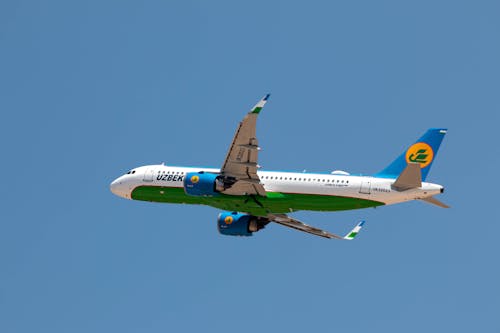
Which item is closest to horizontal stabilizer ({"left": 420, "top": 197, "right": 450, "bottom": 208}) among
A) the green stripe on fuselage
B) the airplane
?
the airplane

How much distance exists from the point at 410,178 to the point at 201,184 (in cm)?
1476

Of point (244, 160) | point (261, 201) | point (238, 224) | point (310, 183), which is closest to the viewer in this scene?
point (244, 160)

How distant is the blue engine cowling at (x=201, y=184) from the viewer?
78938 mm

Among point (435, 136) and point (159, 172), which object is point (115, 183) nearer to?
point (159, 172)

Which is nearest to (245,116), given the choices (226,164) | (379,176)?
(226,164)

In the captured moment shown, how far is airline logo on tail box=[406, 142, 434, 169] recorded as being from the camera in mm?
76750

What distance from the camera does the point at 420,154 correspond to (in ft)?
253

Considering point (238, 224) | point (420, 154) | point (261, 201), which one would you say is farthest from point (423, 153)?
point (238, 224)

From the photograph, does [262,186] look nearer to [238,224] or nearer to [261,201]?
[261,201]

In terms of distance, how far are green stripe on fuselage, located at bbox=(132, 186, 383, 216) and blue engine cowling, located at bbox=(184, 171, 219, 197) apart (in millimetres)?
1067

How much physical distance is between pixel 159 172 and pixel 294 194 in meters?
11.3

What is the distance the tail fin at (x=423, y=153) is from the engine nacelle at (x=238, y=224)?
1284 cm

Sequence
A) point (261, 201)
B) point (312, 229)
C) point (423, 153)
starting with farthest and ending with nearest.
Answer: point (312, 229), point (261, 201), point (423, 153)

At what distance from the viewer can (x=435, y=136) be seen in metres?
77.1
